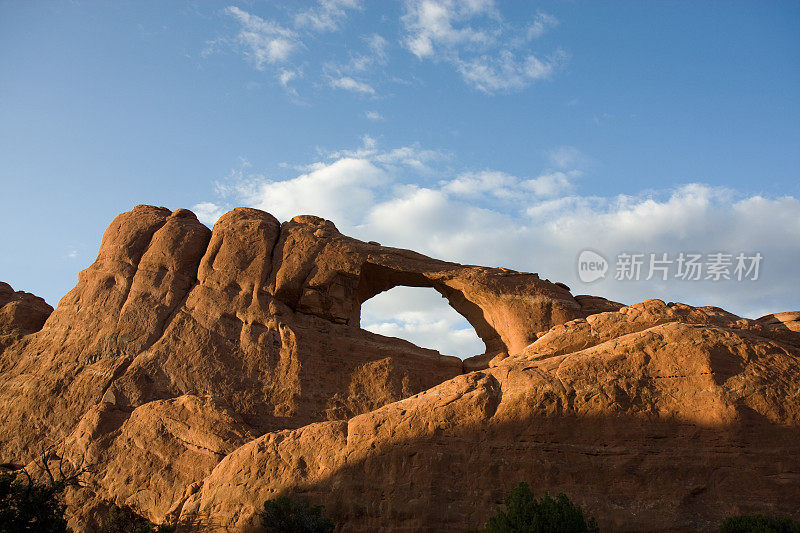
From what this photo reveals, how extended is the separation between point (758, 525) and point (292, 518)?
9398 millimetres

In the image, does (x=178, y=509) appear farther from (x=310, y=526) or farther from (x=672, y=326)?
(x=672, y=326)

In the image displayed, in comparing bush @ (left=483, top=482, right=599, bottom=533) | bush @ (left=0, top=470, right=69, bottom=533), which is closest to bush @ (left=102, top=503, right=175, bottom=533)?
bush @ (left=0, top=470, right=69, bottom=533)

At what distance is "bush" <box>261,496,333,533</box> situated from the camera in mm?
14772

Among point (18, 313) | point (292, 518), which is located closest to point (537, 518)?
point (292, 518)

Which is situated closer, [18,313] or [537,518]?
[537,518]

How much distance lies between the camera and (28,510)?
15.7 meters

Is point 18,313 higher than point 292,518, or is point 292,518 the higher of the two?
point 18,313

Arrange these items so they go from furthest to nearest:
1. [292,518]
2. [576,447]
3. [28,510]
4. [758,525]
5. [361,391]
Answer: [361,391]
[576,447]
[28,510]
[292,518]
[758,525]

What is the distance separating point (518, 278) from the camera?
2852 centimetres

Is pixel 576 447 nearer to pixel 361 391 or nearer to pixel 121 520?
pixel 361 391

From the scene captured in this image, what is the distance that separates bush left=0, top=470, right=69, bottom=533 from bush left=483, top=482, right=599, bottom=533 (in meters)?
9.52

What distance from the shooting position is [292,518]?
15016 mm

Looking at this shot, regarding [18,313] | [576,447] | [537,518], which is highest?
[18,313]

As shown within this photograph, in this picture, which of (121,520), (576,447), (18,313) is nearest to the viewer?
(576,447)
